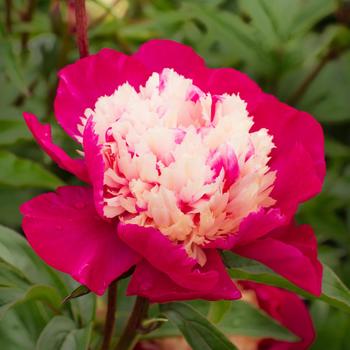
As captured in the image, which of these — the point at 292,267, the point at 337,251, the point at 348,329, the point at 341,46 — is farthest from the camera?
the point at 341,46

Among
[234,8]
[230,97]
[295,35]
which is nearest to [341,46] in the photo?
[295,35]

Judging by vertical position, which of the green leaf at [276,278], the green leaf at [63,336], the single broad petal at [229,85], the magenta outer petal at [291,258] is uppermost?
the single broad petal at [229,85]

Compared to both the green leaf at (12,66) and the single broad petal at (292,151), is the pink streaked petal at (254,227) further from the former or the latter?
the green leaf at (12,66)

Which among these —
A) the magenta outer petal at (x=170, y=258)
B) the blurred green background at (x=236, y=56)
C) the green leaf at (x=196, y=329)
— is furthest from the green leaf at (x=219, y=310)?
the blurred green background at (x=236, y=56)

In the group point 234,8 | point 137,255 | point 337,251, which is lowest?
point 337,251

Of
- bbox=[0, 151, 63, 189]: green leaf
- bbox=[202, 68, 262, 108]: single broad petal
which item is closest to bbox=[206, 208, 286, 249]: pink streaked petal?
bbox=[202, 68, 262, 108]: single broad petal

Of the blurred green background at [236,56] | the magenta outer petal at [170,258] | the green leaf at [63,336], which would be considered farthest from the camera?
the blurred green background at [236,56]

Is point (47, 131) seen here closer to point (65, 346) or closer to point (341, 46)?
point (65, 346)
